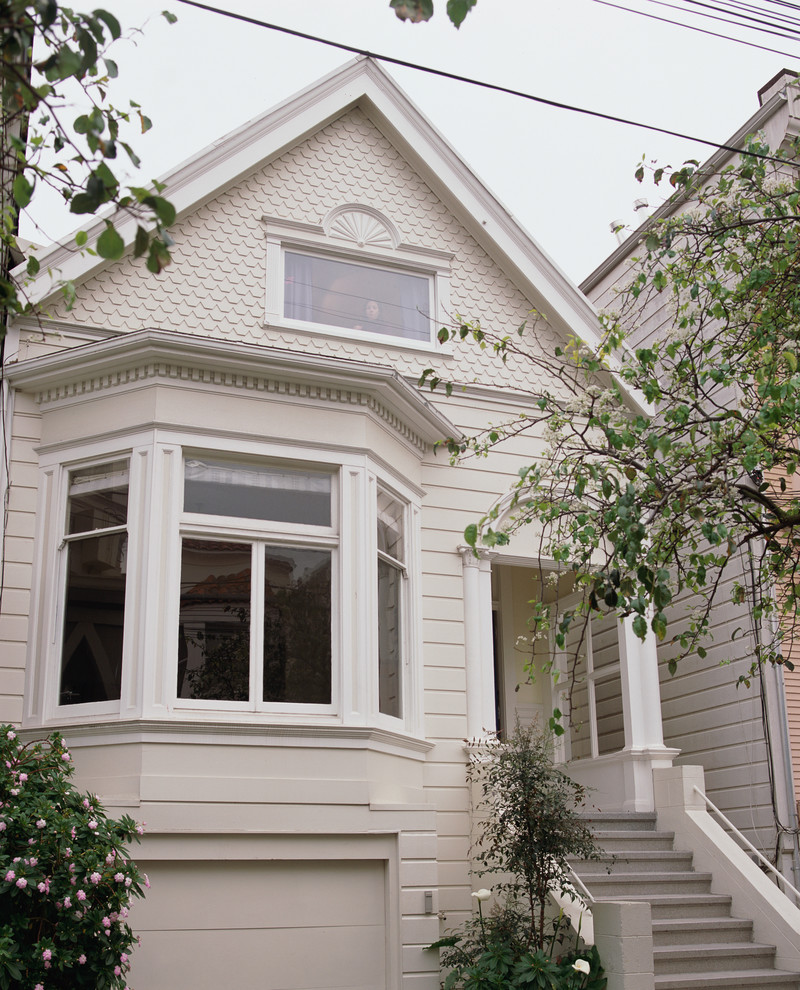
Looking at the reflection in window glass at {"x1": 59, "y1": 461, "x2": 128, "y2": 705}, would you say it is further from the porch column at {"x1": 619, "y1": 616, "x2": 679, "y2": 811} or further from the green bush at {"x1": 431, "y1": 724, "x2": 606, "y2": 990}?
the porch column at {"x1": 619, "y1": 616, "x2": 679, "y2": 811}

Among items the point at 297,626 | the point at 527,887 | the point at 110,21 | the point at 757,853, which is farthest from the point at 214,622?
the point at 110,21

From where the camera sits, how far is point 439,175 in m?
10.9

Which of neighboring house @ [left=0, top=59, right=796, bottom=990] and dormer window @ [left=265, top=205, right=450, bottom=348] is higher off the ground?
dormer window @ [left=265, top=205, right=450, bottom=348]

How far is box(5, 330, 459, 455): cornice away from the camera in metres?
8.52

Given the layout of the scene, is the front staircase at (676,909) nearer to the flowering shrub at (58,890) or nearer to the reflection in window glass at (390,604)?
the reflection in window glass at (390,604)

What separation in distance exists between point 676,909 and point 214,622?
14.9 ft

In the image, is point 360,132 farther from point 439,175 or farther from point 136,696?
point 136,696

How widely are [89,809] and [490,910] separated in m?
3.71

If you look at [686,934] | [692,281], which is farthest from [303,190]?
[686,934]

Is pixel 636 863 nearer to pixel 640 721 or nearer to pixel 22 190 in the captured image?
pixel 640 721

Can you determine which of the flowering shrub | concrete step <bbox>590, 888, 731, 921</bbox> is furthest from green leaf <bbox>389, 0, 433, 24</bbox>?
concrete step <bbox>590, 888, 731, 921</bbox>

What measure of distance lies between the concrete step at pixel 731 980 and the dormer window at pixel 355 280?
5926mm

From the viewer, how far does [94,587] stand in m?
8.41

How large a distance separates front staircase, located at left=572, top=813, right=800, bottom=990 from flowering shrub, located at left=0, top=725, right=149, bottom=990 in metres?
4.06
